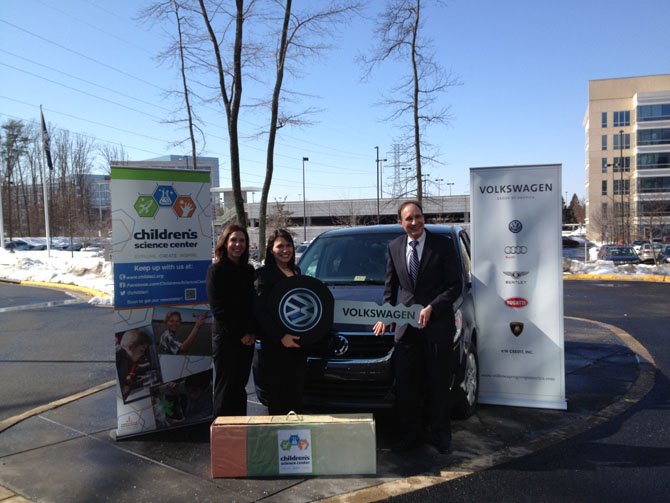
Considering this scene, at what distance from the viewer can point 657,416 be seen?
17.4 ft

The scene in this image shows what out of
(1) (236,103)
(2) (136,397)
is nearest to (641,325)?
(2) (136,397)

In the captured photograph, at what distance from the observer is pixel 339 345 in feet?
15.0

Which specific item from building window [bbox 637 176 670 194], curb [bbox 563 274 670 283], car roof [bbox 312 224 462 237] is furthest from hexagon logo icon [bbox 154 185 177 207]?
building window [bbox 637 176 670 194]

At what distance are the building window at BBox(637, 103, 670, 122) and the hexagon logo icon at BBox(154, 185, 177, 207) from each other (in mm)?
86496

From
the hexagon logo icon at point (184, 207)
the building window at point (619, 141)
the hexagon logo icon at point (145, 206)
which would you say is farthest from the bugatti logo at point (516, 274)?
the building window at point (619, 141)

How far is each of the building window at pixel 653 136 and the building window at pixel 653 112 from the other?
1570 mm

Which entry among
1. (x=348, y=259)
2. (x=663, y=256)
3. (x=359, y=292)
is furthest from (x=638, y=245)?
(x=359, y=292)

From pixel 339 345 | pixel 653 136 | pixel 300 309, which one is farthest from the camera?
pixel 653 136

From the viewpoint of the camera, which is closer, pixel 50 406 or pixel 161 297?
pixel 161 297

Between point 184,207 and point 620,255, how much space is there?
1077 inches

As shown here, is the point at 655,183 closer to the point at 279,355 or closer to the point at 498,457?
the point at 498,457

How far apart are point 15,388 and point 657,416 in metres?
7.05

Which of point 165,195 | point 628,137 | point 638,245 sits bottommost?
point 638,245

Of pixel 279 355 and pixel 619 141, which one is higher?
pixel 619 141
